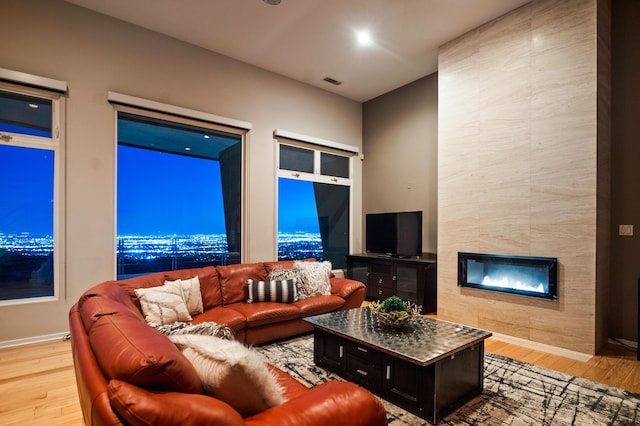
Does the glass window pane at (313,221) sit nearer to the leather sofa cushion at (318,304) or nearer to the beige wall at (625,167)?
the leather sofa cushion at (318,304)

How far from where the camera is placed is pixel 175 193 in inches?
193

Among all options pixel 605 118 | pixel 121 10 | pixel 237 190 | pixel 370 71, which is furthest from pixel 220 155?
pixel 605 118

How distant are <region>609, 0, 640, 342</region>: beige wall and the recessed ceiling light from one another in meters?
2.62

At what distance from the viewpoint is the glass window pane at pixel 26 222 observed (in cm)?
354

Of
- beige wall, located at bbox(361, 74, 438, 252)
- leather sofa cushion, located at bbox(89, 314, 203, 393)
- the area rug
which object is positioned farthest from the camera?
beige wall, located at bbox(361, 74, 438, 252)

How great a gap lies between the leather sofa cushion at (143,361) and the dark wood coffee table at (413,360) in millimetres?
1423

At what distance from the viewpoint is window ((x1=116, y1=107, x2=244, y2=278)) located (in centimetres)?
427

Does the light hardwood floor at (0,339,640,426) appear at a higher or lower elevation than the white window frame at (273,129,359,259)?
lower

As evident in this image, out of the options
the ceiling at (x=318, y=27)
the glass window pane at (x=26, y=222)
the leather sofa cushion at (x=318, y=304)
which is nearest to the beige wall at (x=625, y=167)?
the ceiling at (x=318, y=27)

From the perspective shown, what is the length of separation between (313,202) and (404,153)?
1816mm

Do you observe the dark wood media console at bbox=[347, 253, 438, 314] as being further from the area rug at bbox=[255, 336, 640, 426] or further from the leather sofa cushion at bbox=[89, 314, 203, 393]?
the leather sofa cushion at bbox=[89, 314, 203, 393]

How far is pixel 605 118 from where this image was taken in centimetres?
346

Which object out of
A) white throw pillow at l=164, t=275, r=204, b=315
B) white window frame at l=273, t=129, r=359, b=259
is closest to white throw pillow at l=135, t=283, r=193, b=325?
white throw pillow at l=164, t=275, r=204, b=315

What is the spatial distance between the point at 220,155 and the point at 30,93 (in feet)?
7.54
